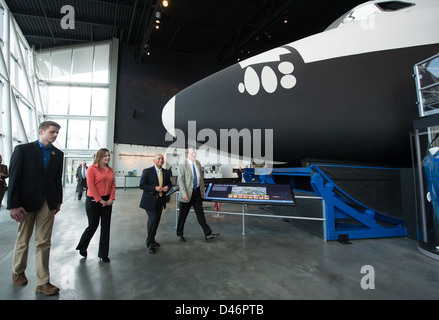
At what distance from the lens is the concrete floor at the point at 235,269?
67.7 inches

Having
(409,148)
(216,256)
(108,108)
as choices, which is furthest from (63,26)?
(409,148)

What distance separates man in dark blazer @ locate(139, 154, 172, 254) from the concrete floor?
0.75 feet

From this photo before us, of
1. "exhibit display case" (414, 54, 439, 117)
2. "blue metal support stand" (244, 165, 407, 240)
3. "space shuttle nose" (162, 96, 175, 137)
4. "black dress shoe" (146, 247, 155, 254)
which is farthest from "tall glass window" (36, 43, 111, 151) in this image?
"exhibit display case" (414, 54, 439, 117)

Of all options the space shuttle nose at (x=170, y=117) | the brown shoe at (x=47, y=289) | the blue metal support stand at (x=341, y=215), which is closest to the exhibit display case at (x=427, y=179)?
the blue metal support stand at (x=341, y=215)

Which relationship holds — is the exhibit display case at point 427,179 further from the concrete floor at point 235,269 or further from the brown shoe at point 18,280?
the brown shoe at point 18,280

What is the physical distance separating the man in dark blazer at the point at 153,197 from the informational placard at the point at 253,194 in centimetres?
101

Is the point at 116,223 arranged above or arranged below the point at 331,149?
below

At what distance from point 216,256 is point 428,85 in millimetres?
3106

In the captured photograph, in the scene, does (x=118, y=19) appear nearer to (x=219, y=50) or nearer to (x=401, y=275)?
(x=219, y=50)

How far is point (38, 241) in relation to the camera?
1.74 m

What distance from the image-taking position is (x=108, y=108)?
1286 cm

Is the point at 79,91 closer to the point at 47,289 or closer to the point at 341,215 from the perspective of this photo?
the point at 47,289
